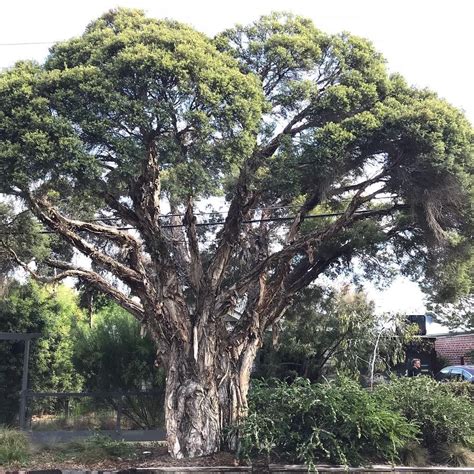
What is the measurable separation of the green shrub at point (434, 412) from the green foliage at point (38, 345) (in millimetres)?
11407

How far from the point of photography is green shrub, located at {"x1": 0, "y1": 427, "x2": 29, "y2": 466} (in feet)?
39.4

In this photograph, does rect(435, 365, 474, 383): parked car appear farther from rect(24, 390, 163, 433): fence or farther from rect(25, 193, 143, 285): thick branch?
rect(25, 193, 143, 285): thick branch

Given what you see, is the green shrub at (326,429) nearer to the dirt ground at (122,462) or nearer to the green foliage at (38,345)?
the dirt ground at (122,462)

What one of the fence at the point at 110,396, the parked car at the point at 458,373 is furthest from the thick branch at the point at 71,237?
the parked car at the point at 458,373

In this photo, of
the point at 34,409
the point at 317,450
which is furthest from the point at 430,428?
the point at 34,409

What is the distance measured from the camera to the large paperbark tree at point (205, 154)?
1129cm

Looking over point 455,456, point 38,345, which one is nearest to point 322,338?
point 455,456

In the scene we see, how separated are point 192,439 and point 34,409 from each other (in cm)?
968

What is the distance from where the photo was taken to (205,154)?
1182 centimetres

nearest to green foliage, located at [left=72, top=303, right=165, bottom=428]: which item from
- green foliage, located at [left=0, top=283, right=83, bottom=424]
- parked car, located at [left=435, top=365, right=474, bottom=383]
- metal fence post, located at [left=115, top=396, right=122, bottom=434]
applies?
metal fence post, located at [left=115, top=396, right=122, bottom=434]

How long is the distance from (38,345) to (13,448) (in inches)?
368

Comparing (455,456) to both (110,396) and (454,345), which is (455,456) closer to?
(110,396)

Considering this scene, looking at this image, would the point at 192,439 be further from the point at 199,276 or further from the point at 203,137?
the point at 203,137

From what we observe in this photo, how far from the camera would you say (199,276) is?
44.2 ft
